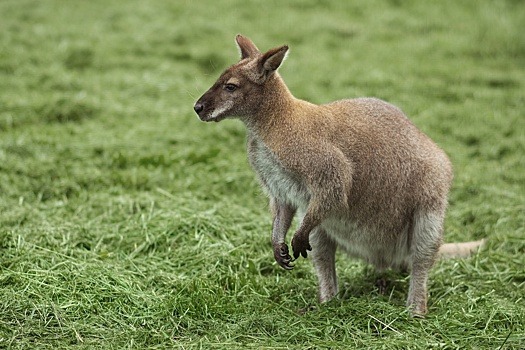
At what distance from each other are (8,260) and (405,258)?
7.65 ft

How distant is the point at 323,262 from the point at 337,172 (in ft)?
2.27

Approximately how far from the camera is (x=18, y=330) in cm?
400

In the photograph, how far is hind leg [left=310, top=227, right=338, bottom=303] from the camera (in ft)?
15.6

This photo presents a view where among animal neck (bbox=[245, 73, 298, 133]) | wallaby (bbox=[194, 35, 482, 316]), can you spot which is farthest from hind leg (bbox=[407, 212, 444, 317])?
animal neck (bbox=[245, 73, 298, 133])

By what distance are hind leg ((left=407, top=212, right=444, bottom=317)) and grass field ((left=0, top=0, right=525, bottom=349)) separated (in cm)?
14

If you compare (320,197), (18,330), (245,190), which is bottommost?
(245,190)

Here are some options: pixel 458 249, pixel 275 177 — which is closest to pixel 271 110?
pixel 275 177

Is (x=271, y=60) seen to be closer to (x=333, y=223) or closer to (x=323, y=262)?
(x=333, y=223)

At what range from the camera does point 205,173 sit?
21.9 feet

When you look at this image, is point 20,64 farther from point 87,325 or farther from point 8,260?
point 87,325

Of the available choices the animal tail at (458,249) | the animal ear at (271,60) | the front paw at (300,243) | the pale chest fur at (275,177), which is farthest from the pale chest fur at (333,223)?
the animal tail at (458,249)

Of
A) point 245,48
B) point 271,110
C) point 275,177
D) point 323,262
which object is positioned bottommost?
point 323,262

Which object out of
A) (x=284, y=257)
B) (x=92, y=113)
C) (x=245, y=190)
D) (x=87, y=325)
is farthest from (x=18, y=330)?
(x=92, y=113)

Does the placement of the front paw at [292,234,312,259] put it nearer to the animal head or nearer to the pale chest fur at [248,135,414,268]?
the pale chest fur at [248,135,414,268]
